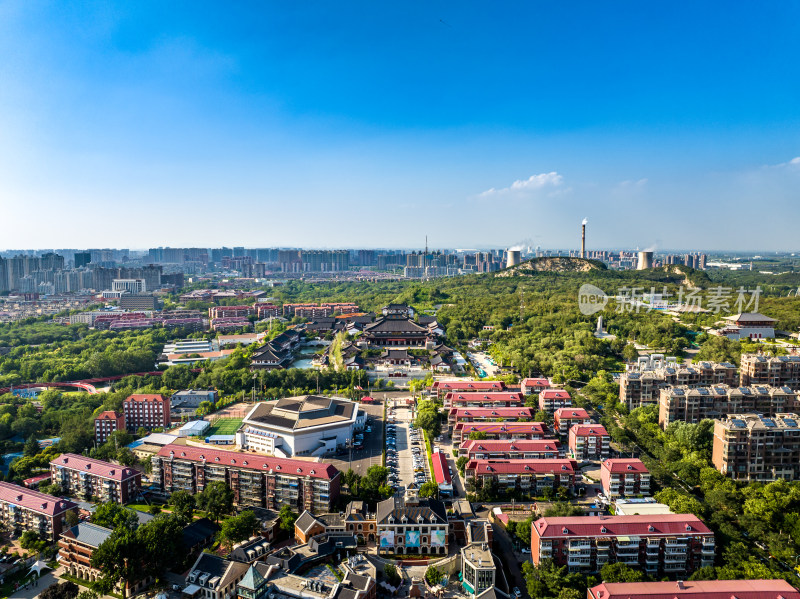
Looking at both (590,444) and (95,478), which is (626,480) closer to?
(590,444)

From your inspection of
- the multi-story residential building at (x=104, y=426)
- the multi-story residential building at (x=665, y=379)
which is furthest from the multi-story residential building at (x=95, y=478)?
the multi-story residential building at (x=665, y=379)

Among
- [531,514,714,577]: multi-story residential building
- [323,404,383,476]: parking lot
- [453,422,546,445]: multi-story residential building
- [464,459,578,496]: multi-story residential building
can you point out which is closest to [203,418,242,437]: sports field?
[323,404,383,476]: parking lot

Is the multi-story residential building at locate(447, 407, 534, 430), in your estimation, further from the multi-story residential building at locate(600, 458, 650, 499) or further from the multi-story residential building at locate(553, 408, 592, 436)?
the multi-story residential building at locate(600, 458, 650, 499)

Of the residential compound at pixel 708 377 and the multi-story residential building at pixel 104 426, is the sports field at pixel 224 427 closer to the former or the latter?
the multi-story residential building at pixel 104 426

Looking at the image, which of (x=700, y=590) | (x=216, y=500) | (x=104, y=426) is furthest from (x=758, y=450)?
(x=104, y=426)

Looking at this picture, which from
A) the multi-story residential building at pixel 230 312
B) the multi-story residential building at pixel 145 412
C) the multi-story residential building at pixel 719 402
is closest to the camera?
the multi-story residential building at pixel 719 402

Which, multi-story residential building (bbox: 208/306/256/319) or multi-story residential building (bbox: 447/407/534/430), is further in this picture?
multi-story residential building (bbox: 208/306/256/319)
